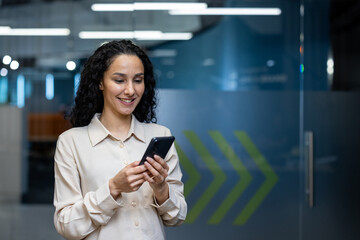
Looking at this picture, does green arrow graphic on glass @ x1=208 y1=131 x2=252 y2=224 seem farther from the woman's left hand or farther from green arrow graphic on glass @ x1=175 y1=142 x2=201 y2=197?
the woman's left hand

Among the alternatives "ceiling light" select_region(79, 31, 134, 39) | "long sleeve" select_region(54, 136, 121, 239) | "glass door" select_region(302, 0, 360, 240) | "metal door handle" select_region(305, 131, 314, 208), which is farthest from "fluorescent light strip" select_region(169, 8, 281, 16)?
"long sleeve" select_region(54, 136, 121, 239)

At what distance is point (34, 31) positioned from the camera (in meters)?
4.03

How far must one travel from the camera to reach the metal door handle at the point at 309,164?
3.91m

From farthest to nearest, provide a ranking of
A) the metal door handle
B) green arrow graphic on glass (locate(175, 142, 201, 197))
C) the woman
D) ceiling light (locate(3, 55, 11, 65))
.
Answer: ceiling light (locate(3, 55, 11, 65))
the metal door handle
green arrow graphic on glass (locate(175, 142, 201, 197))
the woman

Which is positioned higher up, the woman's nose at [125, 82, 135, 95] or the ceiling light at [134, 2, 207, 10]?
the ceiling light at [134, 2, 207, 10]

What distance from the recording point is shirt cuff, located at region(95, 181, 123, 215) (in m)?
1.80

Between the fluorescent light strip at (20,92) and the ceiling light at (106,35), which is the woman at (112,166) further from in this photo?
the fluorescent light strip at (20,92)

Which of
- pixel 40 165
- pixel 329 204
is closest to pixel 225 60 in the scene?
pixel 329 204

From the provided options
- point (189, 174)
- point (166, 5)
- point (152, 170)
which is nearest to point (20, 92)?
point (166, 5)

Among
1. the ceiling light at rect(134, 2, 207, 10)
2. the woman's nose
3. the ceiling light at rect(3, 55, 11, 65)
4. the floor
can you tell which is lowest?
the floor

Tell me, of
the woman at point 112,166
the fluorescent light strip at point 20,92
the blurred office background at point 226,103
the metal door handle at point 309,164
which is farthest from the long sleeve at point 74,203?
the metal door handle at point 309,164

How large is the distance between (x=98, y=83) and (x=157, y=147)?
1.67 ft

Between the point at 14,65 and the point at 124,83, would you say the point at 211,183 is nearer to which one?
the point at 14,65

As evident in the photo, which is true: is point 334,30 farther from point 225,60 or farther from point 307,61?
point 225,60
